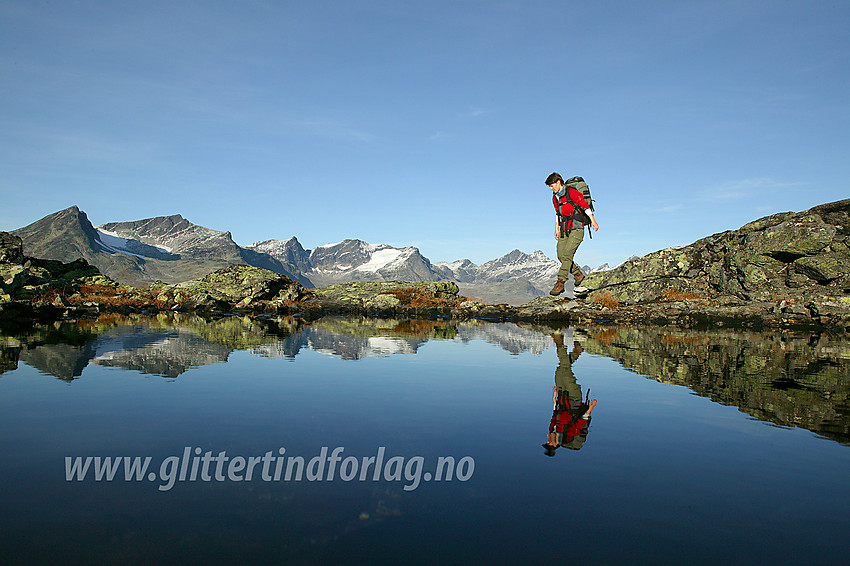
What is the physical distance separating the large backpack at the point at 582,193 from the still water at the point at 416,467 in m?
4.65

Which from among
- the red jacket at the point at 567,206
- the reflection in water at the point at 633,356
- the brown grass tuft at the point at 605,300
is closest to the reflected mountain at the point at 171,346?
the reflection in water at the point at 633,356

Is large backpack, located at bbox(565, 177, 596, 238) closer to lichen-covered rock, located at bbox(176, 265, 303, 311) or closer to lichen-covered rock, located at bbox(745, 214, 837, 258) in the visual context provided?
lichen-covered rock, located at bbox(745, 214, 837, 258)

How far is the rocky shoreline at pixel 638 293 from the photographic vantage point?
A: 3238cm

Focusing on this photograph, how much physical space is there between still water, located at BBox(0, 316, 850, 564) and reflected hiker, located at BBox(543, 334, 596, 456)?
66 millimetres

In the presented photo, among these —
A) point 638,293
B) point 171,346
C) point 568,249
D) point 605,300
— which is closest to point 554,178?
point 568,249

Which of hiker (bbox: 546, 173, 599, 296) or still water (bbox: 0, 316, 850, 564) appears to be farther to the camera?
hiker (bbox: 546, 173, 599, 296)

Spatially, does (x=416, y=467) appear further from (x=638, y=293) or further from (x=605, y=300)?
(x=638, y=293)

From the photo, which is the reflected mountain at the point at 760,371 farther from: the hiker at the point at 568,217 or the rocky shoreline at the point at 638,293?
the rocky shoreline at the point at 638,293

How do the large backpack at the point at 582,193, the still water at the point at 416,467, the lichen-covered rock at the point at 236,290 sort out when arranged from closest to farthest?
1. the still water at the point at 416,467
2. the large backpack at the point at 582,193
3. the lichen-covered rock at the point at 236,290

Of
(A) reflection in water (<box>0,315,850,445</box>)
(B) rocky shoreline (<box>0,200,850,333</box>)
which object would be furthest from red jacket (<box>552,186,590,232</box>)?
(B) rocky shoreline (<box>0,200,850,333</box>)

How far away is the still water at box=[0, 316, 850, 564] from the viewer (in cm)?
417

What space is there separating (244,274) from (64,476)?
166 feet

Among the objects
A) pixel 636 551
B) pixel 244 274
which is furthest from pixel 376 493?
pixel 244 274

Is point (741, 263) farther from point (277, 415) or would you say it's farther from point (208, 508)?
point (208, 508)
